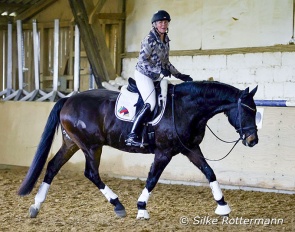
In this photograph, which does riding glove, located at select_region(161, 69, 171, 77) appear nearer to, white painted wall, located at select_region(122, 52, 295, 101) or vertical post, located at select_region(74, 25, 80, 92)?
white painted wall, located at select_region(122, 52, 295, 101)

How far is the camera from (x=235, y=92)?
6090mm

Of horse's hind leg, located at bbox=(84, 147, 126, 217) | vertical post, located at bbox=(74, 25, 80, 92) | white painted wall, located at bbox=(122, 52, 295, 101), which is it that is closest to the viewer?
horse's hind leg, located at bbox=(84, 147, 126, 217)

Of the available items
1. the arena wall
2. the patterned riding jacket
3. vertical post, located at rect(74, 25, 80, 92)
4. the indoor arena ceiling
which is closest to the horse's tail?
the patterned riding jacket

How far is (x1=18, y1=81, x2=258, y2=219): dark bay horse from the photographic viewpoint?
20.0 feet

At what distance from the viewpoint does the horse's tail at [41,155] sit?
652 cm

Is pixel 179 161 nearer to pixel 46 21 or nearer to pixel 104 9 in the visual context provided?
pixel 104 9

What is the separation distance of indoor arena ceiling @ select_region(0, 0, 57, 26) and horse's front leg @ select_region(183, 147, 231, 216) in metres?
7.32

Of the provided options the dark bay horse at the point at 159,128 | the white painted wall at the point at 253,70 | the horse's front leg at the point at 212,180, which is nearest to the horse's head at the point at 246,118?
the dark bay horse at the point at 159,128

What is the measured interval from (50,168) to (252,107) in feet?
7.09

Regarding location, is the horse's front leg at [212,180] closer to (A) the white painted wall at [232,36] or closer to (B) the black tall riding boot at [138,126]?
(B) the black tall riding boot at [138,126]

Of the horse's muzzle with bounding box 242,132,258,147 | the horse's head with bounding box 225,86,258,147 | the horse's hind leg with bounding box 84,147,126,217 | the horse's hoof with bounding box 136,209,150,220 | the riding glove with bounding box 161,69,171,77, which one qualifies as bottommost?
the horse's hoof with bounding box 136,209,150,220

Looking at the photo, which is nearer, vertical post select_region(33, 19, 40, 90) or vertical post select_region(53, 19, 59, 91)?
vertical post select_region(53, 19, 59, 91)

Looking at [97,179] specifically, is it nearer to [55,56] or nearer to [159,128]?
[159,128]

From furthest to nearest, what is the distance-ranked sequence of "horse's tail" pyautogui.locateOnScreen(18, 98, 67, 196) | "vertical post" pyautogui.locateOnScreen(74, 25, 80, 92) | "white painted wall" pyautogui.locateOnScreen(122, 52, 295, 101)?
"vertical post" pyautogui.locateOnScreen(74, 25, 80, 92), "white painted wall" pyautogui.locateOnScreen(122, 52, 295, 101), "horse's tail" pyautogui.locateOnScreen(18, 98, 67, 196)
